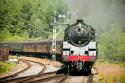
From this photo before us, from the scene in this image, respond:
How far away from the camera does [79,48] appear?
20844 mm

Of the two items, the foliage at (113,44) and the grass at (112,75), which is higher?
the foliage at (113,44)

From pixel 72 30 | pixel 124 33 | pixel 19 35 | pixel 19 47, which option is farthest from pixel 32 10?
pixel 72 30

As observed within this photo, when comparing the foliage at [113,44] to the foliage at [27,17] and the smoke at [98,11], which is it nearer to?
the smoke at [98,11]

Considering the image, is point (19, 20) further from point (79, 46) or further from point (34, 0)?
point (79, 46)

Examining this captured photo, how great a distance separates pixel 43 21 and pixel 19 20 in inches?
212

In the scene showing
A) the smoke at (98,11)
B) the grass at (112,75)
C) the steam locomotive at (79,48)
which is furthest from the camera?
the smoke at (98,11)

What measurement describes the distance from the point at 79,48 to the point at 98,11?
720cm

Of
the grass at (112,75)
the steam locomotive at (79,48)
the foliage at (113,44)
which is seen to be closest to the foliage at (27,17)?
the foliage at (113,44)

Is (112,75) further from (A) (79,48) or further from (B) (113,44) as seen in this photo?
(B) (113,44)

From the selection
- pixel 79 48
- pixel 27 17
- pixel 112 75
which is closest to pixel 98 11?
pixel 79 48

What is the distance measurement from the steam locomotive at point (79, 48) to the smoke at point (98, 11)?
286cm

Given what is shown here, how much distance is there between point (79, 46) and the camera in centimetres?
2084

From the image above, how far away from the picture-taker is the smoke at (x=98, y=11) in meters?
24.7

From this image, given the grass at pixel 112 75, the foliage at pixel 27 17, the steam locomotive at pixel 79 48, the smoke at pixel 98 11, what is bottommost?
the grass at pixel 112 75
